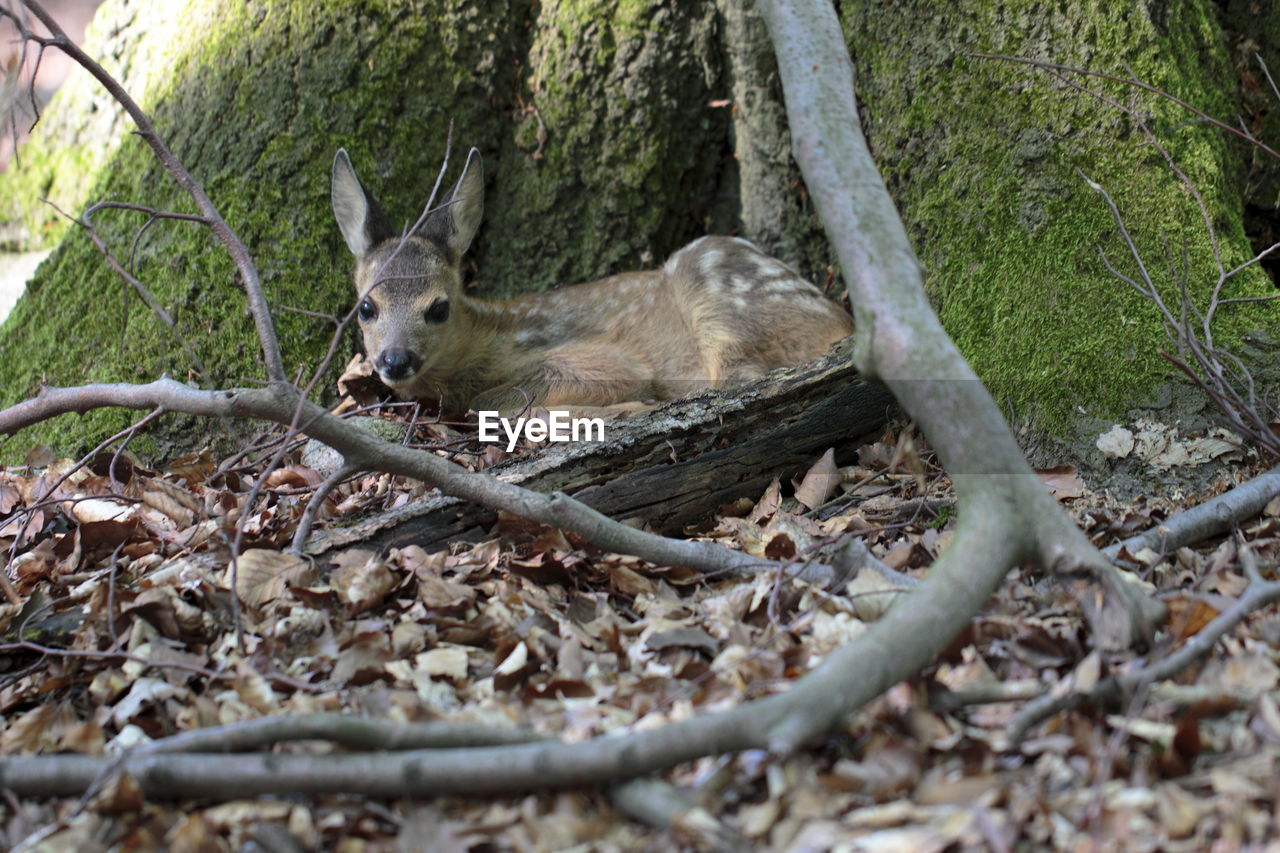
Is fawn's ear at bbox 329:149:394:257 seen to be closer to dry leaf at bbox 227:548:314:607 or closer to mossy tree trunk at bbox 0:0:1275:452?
mossy tree trunk at bbox 0:0:1275:452

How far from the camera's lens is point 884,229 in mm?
2793

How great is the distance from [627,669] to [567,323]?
12.4 ft

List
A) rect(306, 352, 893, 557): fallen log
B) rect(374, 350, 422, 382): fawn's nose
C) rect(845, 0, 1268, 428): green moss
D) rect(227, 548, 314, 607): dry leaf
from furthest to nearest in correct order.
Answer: rect(374, 350, 422, 382): fawn's nose
rect(845, 0, 1268, 428): green moss
rect(306, 352, 893, 557): fallen log
rect(227, 548, 314, 607): dry leaf

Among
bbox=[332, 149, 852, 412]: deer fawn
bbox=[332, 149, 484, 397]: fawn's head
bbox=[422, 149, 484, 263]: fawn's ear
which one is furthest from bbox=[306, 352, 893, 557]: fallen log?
bbox=[422, 149, 484, 263]: fawn's ear

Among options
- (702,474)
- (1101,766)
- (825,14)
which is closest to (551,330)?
(702,474)

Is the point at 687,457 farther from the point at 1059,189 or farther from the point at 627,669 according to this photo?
the point at 1059,189

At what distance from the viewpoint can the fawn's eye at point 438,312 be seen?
601cm

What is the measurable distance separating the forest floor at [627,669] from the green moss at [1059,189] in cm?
57

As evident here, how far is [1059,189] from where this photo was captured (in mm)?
4578

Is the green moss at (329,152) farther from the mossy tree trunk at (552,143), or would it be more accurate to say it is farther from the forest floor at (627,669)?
the forest floor at (627,669)

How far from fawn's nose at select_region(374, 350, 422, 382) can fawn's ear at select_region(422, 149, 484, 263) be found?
87 centimetres

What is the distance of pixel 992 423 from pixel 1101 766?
2.82ft

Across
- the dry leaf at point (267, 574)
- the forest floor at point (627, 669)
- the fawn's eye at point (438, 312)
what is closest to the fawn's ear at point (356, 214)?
the fawn's eye at point (438, 312)

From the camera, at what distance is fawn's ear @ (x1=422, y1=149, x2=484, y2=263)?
5.97 meters
